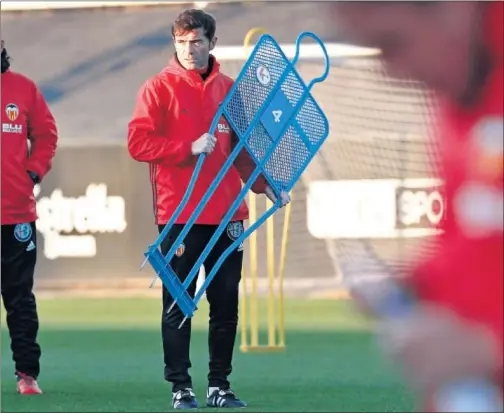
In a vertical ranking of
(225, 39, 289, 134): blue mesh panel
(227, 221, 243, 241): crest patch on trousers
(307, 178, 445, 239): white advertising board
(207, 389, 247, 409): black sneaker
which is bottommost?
(207, 389, 247, 409): black sneaker

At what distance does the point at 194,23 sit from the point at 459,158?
244 centimetres

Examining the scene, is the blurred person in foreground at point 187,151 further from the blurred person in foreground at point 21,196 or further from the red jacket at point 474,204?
the red jacket at point 474,204

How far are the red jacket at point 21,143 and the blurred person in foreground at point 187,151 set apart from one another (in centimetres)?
73

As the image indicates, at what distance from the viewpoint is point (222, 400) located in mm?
3324

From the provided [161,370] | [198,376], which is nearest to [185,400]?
[198,376]

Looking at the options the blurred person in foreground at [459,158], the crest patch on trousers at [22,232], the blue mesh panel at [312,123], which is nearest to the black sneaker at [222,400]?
the blue mesh panel at [312,123]

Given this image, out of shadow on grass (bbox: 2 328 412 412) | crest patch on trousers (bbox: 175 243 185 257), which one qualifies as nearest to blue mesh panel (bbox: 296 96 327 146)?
crest patch on trousers (bbox: 175 243 185 257)

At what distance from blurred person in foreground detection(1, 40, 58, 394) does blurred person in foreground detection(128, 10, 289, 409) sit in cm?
74

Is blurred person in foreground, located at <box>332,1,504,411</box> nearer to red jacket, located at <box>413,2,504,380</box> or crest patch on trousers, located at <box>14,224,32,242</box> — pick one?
red jacket, located at <box>413,2,504,380</box>

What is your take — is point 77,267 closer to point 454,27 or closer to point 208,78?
point 208,78

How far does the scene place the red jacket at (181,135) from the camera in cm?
307

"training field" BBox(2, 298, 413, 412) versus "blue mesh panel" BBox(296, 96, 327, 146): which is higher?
"blue mesh panel" BBox(296, 96, 327, 146)

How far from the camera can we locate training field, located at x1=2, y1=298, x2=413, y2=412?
3613mm

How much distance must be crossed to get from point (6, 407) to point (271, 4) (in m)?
7.41
